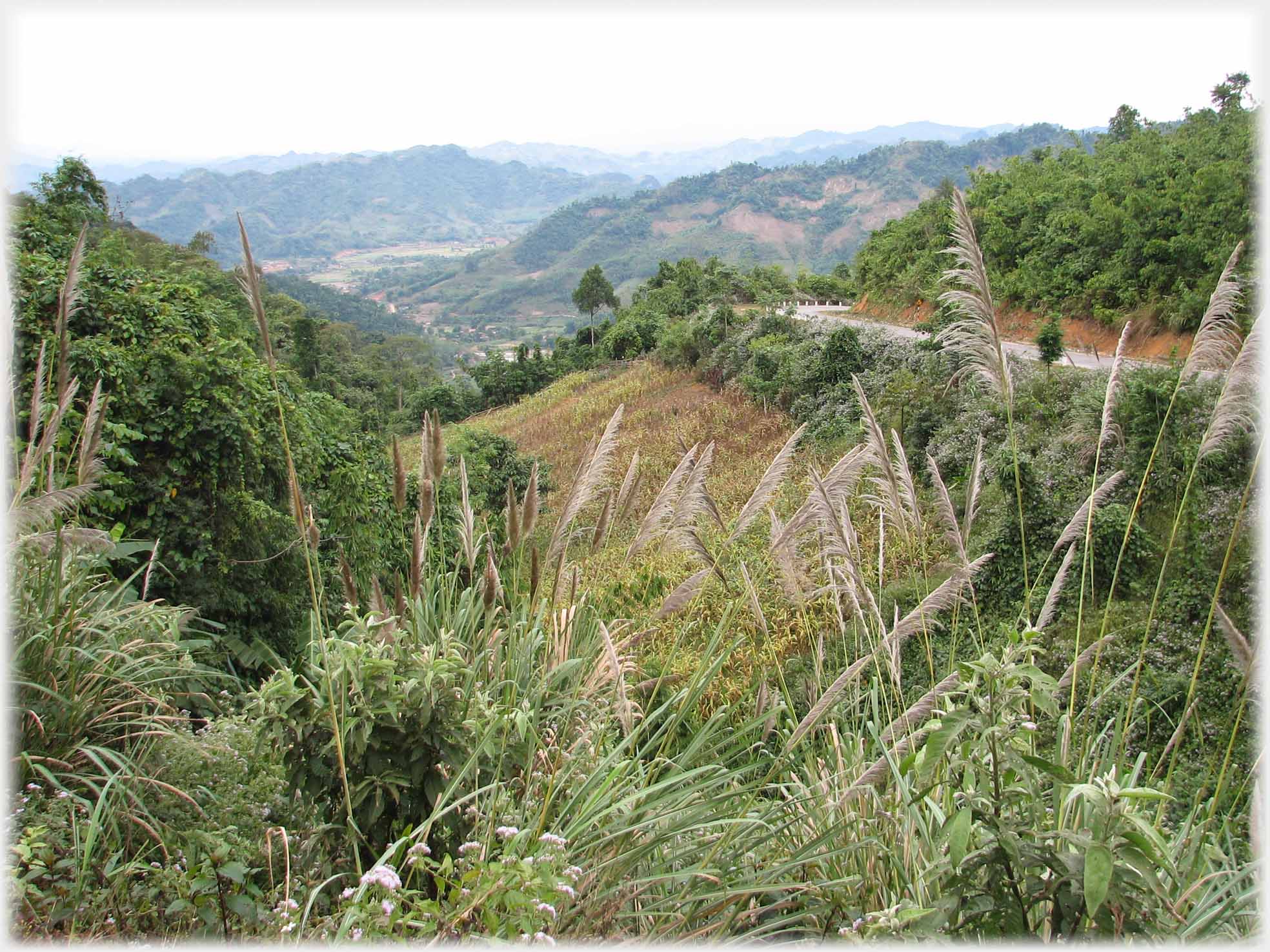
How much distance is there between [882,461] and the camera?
213 cm

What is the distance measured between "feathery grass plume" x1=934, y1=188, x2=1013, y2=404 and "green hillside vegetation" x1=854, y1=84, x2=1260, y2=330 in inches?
436

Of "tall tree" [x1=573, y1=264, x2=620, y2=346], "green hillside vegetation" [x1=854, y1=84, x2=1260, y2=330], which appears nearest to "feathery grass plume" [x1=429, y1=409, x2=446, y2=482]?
"green hillside vegetation" [x1=854, y1=84, x2=1260, y2=330]

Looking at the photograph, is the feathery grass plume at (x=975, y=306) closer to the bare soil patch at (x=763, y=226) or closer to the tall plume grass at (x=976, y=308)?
the tall plume grass at (x=976, y=308)

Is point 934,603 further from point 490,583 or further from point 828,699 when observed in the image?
point 490,583

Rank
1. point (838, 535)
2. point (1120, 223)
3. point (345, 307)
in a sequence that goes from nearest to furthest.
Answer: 1. point (838, 535)
2. point (1120, 223)
3. point (345, 307)

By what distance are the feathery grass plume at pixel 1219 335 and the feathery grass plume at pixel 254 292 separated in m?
2.42

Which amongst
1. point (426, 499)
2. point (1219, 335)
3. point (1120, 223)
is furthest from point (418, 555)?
point (1120, 223)

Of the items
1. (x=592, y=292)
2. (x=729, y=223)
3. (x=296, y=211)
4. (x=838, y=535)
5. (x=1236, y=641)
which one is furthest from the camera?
(x=296, y=211)

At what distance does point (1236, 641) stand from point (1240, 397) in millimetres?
712

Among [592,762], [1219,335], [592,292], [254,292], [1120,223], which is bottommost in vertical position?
[592,762]

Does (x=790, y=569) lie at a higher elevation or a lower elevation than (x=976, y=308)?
lower

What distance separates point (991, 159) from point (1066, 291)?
376 feet

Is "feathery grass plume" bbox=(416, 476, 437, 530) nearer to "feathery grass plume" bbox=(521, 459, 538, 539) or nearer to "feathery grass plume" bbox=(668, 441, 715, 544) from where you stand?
"feathery grass plume" bbox=(521, 459, 538, 539)

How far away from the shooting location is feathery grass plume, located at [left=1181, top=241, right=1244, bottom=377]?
216cm
